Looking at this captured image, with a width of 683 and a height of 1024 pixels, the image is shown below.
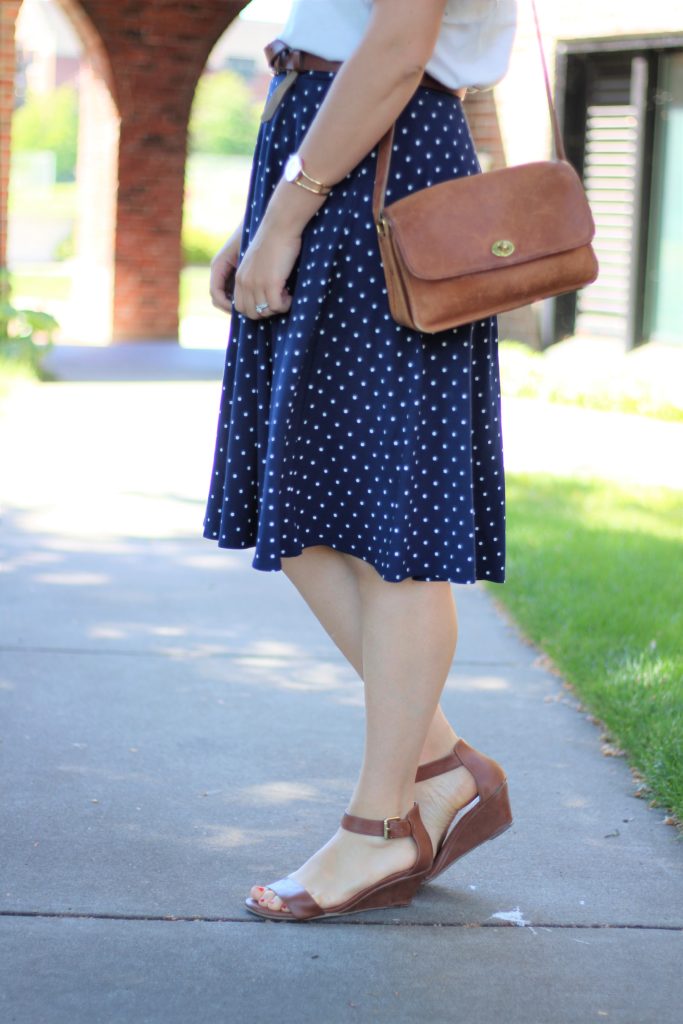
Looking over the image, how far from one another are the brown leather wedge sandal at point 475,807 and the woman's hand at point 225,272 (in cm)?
88

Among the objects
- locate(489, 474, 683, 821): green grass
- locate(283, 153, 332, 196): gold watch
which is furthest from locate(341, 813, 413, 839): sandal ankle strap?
locate(283, 153, 332, 196): gold watch

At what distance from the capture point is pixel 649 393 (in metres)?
9.80

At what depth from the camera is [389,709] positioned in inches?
91.2

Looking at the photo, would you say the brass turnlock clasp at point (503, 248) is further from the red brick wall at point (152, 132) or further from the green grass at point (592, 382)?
the red brick wall at point (152, 132)

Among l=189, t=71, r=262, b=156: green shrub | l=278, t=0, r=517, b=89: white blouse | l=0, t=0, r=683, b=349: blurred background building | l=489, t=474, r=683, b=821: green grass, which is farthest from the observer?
l=189, t=71, r=262, b=156: green shrub

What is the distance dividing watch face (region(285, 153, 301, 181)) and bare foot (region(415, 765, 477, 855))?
1.06 m

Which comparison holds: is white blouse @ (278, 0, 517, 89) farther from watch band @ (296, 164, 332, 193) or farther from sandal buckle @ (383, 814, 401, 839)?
sandal buckle @ (383, 814, 401, 839)

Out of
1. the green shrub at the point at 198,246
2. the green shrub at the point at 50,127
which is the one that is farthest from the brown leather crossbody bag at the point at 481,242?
the green shrub at the point at 50,127

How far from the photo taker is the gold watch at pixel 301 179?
7.11 feet

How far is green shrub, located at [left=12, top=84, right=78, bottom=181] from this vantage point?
55.0 m

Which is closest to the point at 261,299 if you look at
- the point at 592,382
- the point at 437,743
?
the point at 437,743

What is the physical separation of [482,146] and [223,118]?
172ft

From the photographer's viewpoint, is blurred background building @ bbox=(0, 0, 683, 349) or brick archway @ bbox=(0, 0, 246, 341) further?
brick archway @ bbox=(0, 0, 246, 341)

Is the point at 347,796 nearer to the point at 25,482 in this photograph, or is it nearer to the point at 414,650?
the point at 414,650
